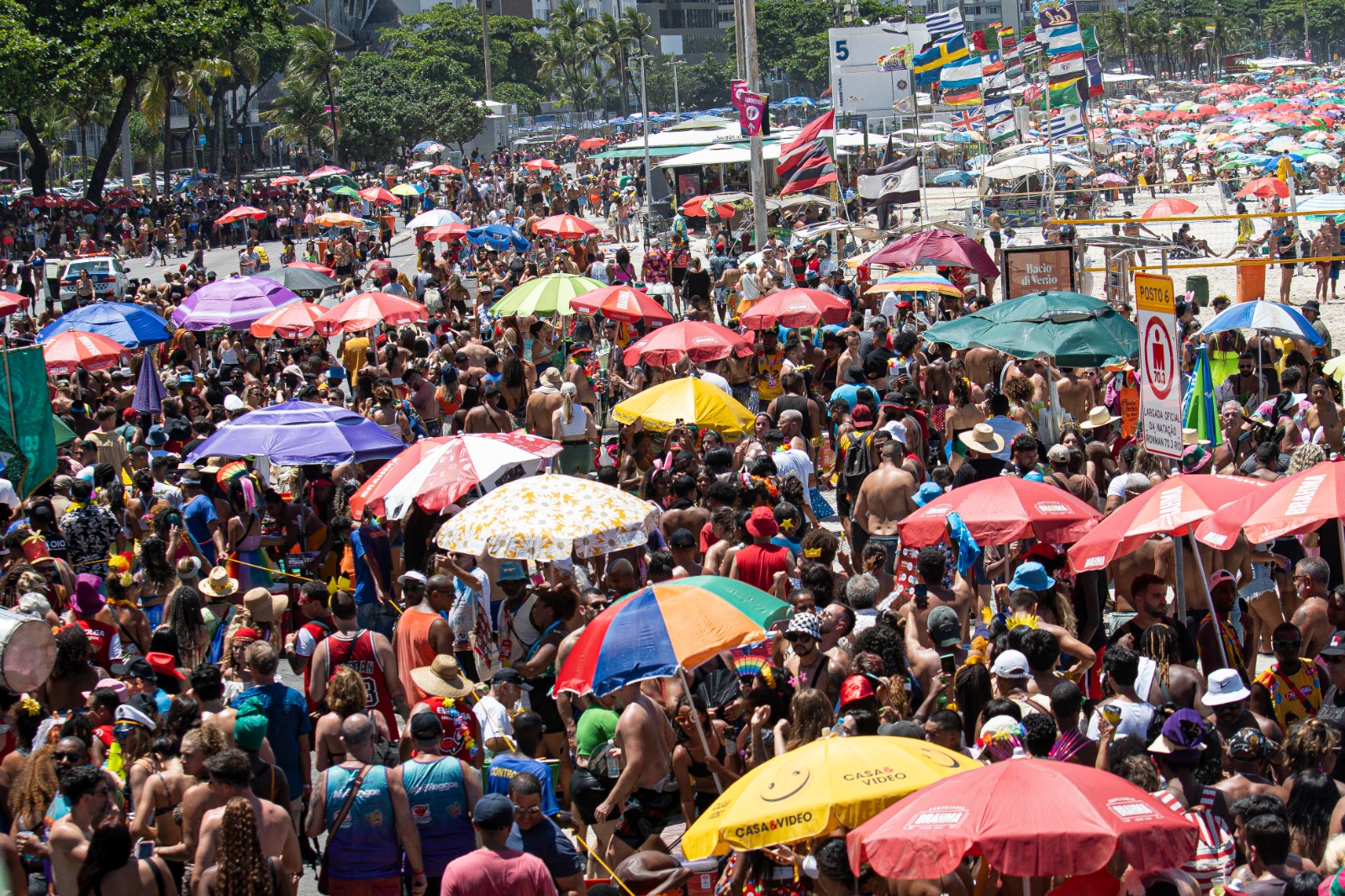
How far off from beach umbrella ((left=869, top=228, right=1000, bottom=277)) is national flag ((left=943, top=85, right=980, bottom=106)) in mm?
31600

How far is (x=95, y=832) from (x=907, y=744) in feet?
10.3

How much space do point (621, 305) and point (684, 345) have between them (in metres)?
2.57

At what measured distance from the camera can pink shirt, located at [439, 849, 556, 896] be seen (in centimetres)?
537

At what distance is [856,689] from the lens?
6688mm

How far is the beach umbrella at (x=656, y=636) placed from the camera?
21.6 feet

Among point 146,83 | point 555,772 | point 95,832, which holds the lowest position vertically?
point 555,772

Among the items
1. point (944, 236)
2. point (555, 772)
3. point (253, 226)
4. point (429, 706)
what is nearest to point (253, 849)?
point (429, 706)

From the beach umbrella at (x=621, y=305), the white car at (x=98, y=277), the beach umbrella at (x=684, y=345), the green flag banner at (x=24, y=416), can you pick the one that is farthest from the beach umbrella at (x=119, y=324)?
the white car at (x=98, y=277)

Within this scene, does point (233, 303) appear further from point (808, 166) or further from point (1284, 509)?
point (1284, 509)

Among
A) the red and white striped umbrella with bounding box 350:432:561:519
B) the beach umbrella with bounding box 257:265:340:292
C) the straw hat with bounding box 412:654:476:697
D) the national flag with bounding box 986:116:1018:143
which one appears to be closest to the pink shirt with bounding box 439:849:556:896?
the straw hat with bounding box 412:654:476:697

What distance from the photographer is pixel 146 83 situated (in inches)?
2405

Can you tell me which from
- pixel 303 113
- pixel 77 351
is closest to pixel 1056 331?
pixel 77 351

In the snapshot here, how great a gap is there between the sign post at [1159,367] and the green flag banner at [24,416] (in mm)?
7193

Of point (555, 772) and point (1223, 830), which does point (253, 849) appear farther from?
point (1223, 830)
